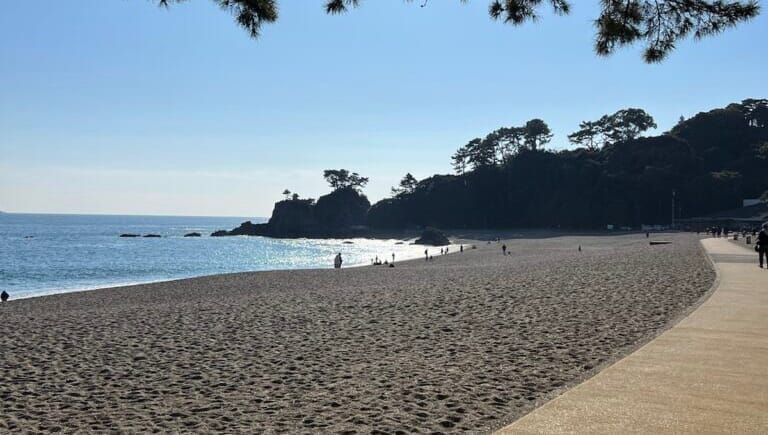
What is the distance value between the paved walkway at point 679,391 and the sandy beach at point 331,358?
1.97ft

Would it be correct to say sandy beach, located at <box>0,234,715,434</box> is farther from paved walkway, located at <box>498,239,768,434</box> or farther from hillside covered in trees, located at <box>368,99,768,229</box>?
hillside covered in trees, located at <box>368,99,768,229</box>

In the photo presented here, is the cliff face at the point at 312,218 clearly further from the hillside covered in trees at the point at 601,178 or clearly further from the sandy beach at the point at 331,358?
the sandy beach at the point at 331,358

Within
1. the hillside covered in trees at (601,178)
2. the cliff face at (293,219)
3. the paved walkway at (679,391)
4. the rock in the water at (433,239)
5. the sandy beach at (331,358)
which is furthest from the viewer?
the cliff face at (293,219)

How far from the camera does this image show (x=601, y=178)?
3944 inches

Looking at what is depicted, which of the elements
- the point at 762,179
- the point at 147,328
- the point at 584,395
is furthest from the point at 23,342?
the point at 762,179

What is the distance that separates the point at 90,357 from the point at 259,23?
23.0 feet

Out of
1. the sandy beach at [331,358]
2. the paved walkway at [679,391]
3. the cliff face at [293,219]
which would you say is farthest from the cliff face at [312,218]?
the paved walkway at [679,391]

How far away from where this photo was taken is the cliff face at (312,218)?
12419cm

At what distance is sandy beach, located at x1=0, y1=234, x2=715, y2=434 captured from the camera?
6.46 meters

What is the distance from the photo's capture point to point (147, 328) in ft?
44.6

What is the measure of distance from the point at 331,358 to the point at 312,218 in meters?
119

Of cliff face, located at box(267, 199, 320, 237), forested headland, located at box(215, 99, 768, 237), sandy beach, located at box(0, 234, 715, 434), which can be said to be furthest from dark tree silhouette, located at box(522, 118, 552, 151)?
sandy beach, located at box(0, 234, 715, 434)

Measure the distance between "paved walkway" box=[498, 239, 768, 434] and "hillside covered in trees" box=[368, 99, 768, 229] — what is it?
94094mm

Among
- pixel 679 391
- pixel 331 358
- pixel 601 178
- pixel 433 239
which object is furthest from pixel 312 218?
pixel 679 391
